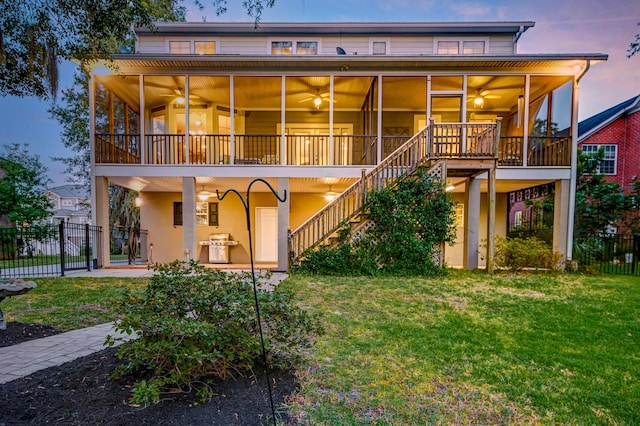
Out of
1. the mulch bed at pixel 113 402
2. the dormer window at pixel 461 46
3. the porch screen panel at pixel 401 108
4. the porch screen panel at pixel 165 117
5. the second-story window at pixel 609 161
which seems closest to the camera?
the mulch bed at pixel 113 402

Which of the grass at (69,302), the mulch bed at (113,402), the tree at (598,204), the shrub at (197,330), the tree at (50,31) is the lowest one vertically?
the grass at (69,302)

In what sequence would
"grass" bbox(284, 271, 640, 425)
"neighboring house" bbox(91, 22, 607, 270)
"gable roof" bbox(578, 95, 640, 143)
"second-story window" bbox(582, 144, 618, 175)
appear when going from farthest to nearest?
"second-story window" bbox(582, 144, 618, 175) → "gable roof" bbox(578, 95, 640, 143) → "neighboring house" bbox(91, 22, 607, 270) → "grass" bbox(284, 271, 640, 425)

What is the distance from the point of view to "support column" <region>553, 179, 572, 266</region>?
870 cm

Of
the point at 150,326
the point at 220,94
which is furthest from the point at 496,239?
the point at 220,94

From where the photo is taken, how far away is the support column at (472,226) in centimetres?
881

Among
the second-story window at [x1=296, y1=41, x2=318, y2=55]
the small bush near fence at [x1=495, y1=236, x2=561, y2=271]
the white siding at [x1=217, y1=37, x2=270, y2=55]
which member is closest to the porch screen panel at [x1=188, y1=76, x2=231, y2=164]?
the white siding at [x1=217, y1=37, x2=270, y2=55]

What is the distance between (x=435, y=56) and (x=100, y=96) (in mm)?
17359

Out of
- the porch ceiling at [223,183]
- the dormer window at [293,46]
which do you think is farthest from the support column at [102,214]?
the dormer window at [293,46]

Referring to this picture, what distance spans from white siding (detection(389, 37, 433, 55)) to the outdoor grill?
9.62 metres

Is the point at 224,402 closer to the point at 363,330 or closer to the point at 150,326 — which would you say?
the point at 150,326

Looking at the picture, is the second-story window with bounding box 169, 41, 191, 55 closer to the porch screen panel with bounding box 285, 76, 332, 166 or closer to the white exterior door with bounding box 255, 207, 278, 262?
the porch screen panel with bounding box 285, 76, 332, 166

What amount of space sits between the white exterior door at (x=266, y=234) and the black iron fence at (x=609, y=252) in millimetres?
9719

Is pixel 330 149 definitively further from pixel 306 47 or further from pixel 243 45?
pixel 243 45

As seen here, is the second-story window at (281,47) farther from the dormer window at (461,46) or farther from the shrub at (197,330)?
the shrub at (197,330)
